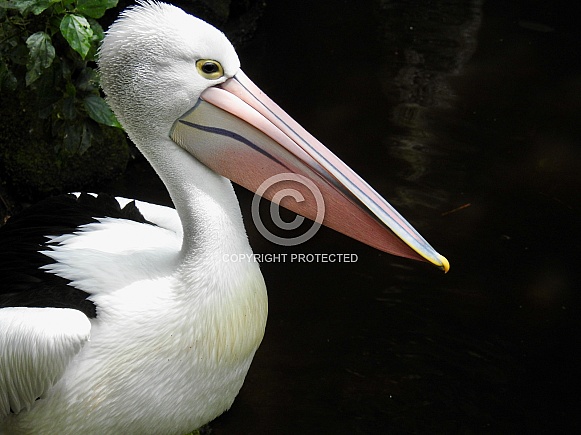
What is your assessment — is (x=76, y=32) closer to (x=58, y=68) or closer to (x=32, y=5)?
(x=32, y=5)

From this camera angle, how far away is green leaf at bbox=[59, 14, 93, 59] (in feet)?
9.04

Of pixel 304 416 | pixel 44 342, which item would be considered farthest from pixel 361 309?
pixel 44 342

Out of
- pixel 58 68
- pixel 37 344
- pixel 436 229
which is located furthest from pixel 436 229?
pixel 37 344

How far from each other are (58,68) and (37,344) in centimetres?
150

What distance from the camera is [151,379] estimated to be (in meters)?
2.21

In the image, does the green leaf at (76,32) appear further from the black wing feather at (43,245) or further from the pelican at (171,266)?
the pelican at (171,266)

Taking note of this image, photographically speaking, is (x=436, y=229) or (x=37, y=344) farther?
(x=436, y=229)

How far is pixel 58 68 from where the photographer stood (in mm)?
3211

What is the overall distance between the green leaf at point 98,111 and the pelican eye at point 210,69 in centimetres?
116

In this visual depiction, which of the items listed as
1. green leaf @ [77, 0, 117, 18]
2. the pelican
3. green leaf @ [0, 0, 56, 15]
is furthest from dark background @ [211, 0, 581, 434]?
Answer: green leaf @ [0, 0, 56, 15]

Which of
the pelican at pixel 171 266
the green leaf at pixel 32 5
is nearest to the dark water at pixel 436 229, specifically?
the pelican at pixel 171 266

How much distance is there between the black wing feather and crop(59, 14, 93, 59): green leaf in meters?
0.53

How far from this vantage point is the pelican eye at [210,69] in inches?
82.4

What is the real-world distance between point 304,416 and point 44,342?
4.63ft
